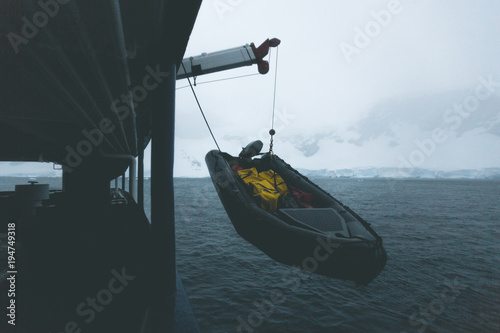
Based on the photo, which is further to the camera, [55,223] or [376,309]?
[55,223]

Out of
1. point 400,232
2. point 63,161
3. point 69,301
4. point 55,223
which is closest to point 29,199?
point 55,223

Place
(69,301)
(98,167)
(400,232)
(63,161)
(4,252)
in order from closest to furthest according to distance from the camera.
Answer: (69,301)
(4,252)
(98,167)
(63,161)
(400,232)

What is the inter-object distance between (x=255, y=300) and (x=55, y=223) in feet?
24.2

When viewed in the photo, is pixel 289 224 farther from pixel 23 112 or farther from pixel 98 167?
pixel 98 167

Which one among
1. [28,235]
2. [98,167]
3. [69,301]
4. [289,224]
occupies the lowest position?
[69,301]

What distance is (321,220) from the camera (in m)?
4.23

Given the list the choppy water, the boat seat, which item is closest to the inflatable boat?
the boat seat

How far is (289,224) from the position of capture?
13.6 ft

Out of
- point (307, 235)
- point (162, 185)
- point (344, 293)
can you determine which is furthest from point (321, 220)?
point (344, 293)

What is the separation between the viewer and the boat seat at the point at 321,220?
4023 mm

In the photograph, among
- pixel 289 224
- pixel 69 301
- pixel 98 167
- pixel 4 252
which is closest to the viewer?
pixel 69 301

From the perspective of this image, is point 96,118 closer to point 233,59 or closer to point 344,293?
point 233,59

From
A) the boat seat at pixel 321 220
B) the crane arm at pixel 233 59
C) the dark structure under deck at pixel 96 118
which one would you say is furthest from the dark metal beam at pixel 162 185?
the crane arm at pixel 233 59

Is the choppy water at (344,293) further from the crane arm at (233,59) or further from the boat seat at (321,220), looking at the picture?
the crane arm at (233,59)
